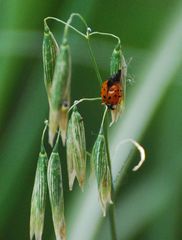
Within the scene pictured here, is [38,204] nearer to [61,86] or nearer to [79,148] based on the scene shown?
[79,148]

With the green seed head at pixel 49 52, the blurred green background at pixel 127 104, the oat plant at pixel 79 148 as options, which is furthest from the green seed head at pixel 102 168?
the blurred green background at pixel 127 104

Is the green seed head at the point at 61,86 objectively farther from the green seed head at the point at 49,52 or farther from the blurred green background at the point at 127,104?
the blurred green background at the point at 127,104

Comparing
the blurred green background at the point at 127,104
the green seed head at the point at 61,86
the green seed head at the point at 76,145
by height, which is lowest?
the blurred green background at the point at 127,104

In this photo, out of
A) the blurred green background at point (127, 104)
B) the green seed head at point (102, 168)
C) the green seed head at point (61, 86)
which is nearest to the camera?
the green seed head at point (61, 86)

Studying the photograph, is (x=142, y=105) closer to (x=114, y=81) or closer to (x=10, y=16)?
(x=10, y=16)

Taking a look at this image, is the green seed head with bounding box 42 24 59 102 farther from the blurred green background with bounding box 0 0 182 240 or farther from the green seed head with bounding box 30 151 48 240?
the blurred green background with bounding box 0 0 182 240

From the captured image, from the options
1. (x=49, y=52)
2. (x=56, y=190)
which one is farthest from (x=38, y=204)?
(x=49, y=52)

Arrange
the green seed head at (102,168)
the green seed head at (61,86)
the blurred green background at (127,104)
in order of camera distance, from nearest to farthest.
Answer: the green seed head at (61,86) < the green seed head at (102,168) < the blurred green background at (127,104)
